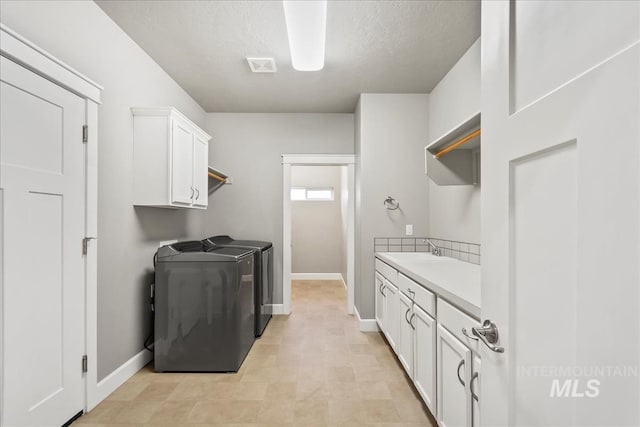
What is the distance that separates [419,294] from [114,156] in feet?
7.51

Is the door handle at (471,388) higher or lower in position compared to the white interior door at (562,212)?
lower

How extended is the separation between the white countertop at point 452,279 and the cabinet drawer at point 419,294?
0.03 meters

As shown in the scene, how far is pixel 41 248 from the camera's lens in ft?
5.66

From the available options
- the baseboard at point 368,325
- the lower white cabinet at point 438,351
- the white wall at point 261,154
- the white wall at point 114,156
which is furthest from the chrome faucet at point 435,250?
the white wall at point 114,156

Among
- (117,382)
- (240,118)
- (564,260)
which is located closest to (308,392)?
(117,382)

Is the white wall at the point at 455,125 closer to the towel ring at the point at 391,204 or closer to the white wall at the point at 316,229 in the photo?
the towel ring at the point at 391,204

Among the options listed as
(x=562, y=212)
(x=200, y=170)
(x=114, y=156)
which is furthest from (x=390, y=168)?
(x=562, y=212)

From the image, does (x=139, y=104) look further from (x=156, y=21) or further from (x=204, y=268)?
(x=204, y=268)

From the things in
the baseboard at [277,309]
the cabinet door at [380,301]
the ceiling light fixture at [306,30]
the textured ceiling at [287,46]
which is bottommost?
the baseboard at [277,309]

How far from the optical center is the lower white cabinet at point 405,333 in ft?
7.31

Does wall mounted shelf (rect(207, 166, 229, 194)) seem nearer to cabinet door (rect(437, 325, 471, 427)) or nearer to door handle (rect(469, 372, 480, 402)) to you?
cabinet door (rect(437, 325, 471, 427))

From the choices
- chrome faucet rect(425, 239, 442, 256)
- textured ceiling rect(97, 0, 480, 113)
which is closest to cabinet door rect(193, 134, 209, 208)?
textured ceiling rect(97, 0, 480, 113)

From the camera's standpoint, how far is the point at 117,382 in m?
2.38

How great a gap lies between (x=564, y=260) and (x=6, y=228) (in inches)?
82.9
